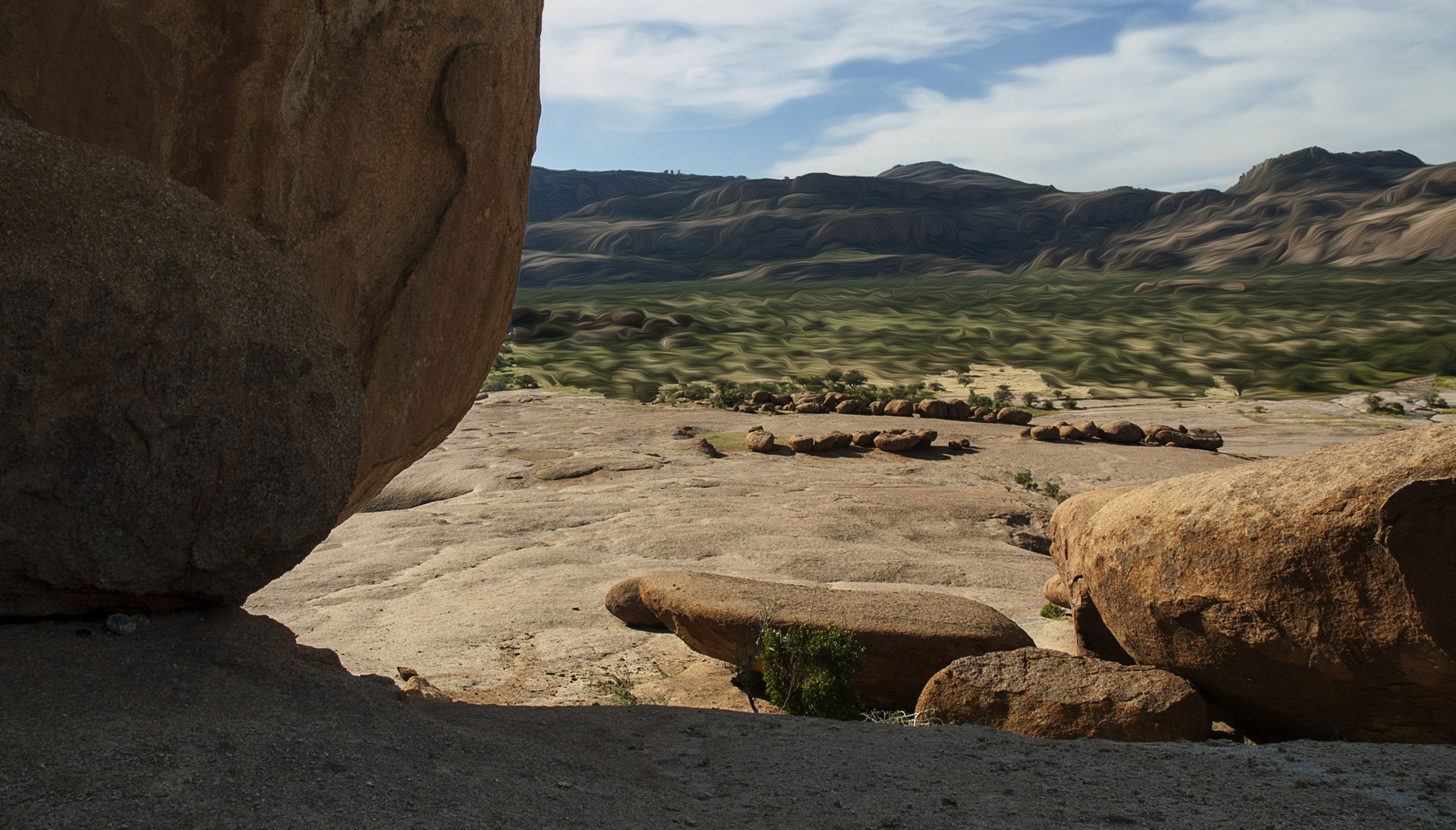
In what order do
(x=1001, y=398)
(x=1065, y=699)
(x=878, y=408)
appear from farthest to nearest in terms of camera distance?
(x=1001, y=398) < (x=878, y=408) < (x=1065, y=699)

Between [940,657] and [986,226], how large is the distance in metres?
77.4

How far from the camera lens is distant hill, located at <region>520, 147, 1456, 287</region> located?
61188 mm

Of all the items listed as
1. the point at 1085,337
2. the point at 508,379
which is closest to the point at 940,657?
the point at 508,379

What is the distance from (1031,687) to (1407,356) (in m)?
23.3

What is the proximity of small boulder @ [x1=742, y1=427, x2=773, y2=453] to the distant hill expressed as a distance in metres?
48.0

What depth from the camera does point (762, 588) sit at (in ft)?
17.3

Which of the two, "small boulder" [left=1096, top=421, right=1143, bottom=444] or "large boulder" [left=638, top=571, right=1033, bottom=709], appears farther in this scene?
"small boulder" [left=1096, top=421, right=1143, bottom=444]

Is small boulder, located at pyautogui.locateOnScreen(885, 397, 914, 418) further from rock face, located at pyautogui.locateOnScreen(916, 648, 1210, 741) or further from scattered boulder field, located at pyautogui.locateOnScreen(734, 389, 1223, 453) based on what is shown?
rock face, located at pyautogui.locateOnScreen(916, 648, 1210, 741)

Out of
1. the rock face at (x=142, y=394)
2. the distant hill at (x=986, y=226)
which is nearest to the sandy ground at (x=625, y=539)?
the rock face at (x=142, y=394)

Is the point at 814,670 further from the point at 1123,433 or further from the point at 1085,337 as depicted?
the point at 1085,337

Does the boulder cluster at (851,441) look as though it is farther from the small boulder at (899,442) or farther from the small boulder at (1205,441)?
the small boulder at (1205,441)

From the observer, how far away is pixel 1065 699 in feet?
12.5

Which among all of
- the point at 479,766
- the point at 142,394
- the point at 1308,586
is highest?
the point at 142,394

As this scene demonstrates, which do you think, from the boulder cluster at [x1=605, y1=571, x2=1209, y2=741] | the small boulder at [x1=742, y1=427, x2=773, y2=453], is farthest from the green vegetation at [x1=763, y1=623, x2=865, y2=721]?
the small boulder at [x1=742, y1=427, x2=773, y2=453]
